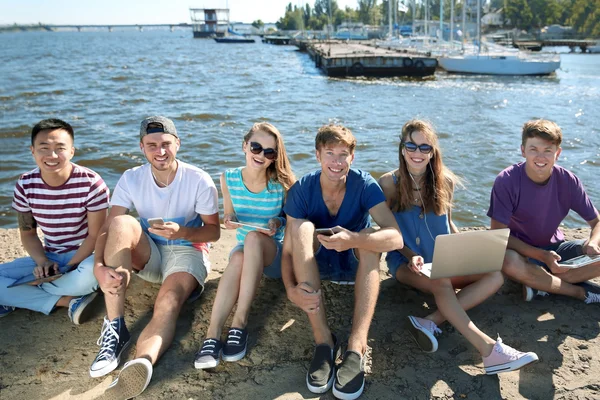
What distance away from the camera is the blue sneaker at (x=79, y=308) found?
127 inches

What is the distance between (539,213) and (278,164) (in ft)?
5.98

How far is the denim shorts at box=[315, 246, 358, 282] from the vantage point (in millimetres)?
3373

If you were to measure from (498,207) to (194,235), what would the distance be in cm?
206

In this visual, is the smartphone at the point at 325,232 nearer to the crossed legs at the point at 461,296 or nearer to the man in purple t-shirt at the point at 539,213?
the crossed legs at the point at 461,296

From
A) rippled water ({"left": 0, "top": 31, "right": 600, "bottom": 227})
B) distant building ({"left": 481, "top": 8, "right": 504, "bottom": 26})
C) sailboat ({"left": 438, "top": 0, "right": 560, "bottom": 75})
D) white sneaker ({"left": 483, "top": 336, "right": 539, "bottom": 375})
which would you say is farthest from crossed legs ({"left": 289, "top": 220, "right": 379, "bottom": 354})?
distant building ({"left": 481, "top": 8, "right": 504, "bottom": 26})

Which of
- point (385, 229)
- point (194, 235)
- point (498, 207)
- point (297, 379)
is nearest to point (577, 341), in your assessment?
point (498, 207)

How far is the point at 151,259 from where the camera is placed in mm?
3352

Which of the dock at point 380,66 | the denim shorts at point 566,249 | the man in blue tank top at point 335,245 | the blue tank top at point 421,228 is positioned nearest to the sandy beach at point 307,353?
the man in blue tank top at point 335,245

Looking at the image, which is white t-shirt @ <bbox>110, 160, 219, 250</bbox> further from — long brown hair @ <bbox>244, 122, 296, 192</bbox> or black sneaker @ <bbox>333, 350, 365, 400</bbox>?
black sneaker @ <bbox>333, 350, 365, 400</bbox>

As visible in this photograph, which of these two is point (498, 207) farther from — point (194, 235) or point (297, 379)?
point (194, 235)

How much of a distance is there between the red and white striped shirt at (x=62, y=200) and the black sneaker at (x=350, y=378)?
192cm

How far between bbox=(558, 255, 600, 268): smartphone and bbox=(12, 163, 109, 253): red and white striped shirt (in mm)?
3081

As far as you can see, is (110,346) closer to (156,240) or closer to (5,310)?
(156,240)

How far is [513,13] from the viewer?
85125 mm
